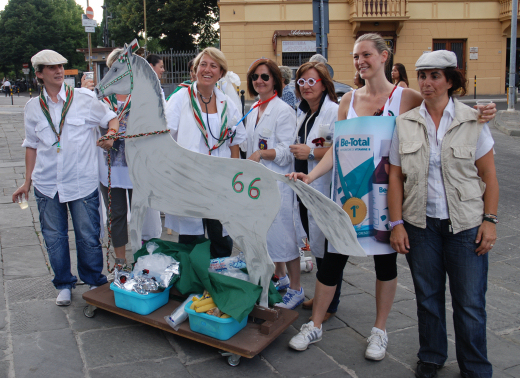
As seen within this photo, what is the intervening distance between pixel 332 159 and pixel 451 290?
100 centimetres

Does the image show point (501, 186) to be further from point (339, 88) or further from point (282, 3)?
point (282, 3)

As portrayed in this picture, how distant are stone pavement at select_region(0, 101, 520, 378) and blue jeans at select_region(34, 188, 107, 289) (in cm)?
23

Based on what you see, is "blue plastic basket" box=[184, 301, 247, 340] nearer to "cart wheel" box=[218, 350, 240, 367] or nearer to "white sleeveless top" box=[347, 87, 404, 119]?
"cart wheel" box=[218, 350, 240, 367]

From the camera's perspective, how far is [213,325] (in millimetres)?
2668

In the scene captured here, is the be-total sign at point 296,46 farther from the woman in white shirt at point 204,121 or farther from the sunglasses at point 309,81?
the sunglasses at point 309,81

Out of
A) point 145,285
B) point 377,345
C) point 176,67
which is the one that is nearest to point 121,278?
point 145,285

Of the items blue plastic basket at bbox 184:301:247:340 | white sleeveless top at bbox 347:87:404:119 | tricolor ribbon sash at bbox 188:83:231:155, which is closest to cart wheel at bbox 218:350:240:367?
blue plastic basket at bbox 184:301:247:340

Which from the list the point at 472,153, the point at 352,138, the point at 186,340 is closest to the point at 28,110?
the point at 186,340

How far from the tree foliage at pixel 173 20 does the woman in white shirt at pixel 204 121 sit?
2659 centimetres

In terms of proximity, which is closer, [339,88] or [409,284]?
[409,284]

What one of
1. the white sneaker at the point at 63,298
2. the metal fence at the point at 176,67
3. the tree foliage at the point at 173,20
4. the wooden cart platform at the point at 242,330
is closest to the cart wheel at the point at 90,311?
the wooden cart platform at the point at 242,330

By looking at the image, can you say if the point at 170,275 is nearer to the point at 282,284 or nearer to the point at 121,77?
the point at 282,284

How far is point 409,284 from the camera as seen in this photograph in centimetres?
389

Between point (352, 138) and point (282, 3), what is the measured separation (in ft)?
69.3
